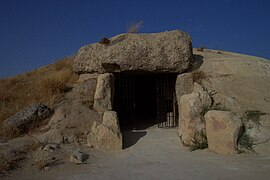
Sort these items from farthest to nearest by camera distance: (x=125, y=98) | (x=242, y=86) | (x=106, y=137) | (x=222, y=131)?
(x=125, y=98) < (x=242, y=86) < (x=106, y=137) < (x=222, y=131)

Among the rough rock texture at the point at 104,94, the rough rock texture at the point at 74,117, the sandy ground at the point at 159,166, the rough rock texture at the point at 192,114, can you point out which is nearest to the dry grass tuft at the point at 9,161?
the sandy ground at the point at 159,166

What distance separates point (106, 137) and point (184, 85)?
283 cm

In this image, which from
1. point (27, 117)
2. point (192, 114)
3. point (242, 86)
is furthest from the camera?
point (242, 86)

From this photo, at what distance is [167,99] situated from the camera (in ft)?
31.0

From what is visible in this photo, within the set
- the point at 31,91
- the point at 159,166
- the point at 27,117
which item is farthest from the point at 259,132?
the point at 31,91

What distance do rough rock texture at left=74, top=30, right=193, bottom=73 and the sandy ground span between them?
2526 mm

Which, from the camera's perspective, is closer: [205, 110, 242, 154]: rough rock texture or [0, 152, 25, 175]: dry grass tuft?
[0, 152, 25, 175]: dry grass tuft

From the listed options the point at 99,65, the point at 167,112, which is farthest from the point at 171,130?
the point at 99,65

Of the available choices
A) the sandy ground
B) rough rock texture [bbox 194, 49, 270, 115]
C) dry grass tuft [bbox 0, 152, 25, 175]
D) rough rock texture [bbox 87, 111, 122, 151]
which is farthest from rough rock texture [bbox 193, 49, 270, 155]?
dry grass tuft [bbox 0, 152, 25, 175]

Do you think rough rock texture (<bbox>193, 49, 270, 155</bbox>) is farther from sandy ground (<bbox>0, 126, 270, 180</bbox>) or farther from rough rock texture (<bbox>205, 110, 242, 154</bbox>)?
sandy ground (<bbox>0, 126, 270, 180</bbox>)

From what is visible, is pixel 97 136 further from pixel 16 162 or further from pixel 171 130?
pixel 171 130

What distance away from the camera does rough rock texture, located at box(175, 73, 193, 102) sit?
8262mm

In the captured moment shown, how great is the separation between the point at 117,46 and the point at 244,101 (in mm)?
3715

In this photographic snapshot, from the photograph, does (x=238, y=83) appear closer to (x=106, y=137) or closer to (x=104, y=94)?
(x=104, y=94)
